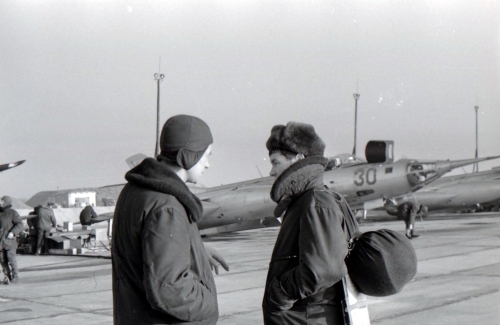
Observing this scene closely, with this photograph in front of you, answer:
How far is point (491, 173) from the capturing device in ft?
126

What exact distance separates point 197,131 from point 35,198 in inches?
3835

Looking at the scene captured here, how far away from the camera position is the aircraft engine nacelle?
18.3 m

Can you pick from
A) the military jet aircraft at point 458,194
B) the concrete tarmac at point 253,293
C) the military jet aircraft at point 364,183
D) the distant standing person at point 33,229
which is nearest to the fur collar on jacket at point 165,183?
the concrete tarmac at point 253,293

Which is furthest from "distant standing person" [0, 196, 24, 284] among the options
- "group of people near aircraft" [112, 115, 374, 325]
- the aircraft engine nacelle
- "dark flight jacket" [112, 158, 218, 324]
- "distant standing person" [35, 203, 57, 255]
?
the aircraft engine nacelle

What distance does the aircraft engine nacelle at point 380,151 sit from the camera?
18.3m

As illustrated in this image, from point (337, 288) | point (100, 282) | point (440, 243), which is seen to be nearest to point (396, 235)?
point (337, 288)

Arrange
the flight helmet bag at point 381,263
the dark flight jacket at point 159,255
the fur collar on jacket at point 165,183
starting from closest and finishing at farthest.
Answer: the dark flight jacket at point 159,255 < the fur collar on jacket at point 165,183 < the flight helmet bag at point 381,263

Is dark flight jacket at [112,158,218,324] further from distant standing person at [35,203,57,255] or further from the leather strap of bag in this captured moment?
distant standing person at [35,203,57,255]

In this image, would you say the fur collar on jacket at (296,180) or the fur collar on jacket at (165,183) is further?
the fur collar on jacket at (296,180)

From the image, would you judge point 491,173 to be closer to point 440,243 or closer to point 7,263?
point 440,243

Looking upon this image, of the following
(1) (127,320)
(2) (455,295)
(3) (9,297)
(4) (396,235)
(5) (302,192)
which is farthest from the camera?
(3) (9,297)

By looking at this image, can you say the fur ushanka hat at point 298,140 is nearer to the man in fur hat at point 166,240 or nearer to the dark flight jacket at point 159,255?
the man in fur hat at point 166,240

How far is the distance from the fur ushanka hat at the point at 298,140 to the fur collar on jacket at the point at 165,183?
30.5 inches

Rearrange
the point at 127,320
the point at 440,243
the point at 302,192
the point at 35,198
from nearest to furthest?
the point at 127,320
the point at 302,192
the point at 440,243
the point at 35,198
